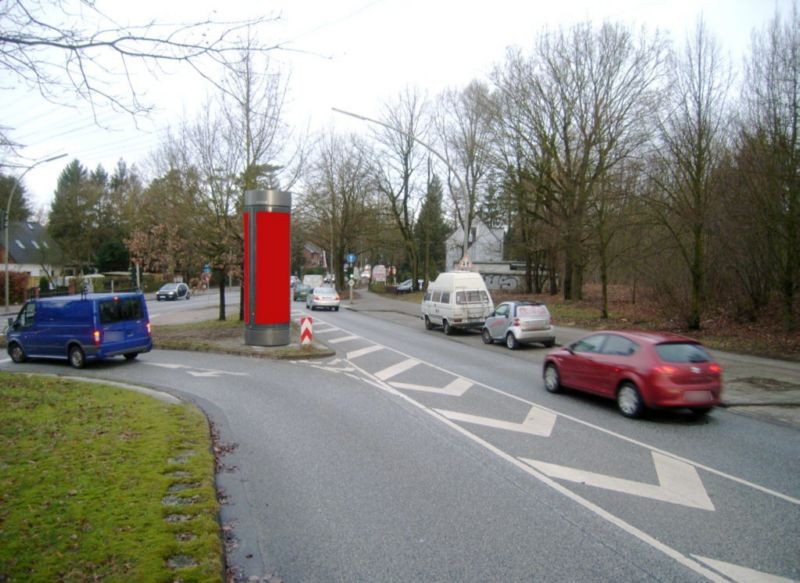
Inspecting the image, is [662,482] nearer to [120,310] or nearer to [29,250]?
[120,310]

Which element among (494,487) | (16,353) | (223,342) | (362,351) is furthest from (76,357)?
(494,487)

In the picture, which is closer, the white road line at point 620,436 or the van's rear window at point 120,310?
the white road line at point 620,436

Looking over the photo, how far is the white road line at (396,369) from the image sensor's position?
13633 millimetres

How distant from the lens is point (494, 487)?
19.9 feet

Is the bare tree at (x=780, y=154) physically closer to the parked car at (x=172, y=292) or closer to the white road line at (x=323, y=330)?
the white road line at (x=323, y=330)

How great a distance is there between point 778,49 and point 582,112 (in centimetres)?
1288

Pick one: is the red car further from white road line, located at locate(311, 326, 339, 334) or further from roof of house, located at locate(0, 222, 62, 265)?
roof of house, located at locate(0, 222, 62, 265)

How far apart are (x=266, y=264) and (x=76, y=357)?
583 centimetres

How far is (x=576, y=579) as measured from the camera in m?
4.14

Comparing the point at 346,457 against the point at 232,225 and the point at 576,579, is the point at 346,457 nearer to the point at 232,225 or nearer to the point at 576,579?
the point at 576,579

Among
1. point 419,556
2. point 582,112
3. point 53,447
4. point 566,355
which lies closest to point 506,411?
point 566,355

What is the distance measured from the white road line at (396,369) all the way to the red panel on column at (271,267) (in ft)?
15.9

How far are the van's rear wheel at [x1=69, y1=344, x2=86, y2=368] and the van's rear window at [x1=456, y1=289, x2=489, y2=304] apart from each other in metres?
13.6

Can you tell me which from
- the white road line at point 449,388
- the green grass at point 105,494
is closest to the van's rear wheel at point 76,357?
the green grass at point 105,494
